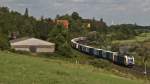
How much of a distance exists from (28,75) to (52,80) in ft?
4.61

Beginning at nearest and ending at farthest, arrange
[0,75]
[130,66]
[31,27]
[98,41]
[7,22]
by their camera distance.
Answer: [0,75] → [130,66] → [7,22] → [31,27] → [98,41]

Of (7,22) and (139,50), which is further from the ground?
(7,22)

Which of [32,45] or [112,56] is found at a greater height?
[32,45]

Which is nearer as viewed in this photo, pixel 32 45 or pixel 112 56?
pixel 112 56

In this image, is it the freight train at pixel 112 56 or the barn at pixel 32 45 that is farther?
the barn at pixel 32 45

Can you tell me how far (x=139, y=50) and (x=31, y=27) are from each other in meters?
44.6

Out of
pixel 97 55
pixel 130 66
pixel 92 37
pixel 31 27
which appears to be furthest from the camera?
pixel 92 37

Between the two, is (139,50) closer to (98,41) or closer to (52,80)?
(98,41)

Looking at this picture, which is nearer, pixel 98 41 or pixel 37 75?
pixel 37 75

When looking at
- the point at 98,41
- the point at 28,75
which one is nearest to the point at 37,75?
the point at 28,75

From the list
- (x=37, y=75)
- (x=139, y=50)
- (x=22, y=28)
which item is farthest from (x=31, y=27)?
(x=37, y=75)

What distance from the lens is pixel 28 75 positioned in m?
22.3

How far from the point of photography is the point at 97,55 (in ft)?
357

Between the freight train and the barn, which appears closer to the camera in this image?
the freight train
